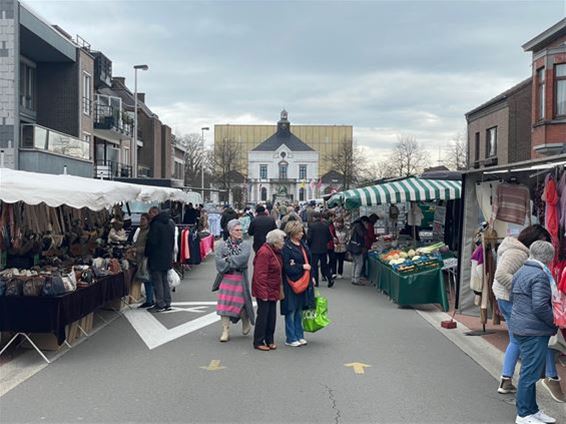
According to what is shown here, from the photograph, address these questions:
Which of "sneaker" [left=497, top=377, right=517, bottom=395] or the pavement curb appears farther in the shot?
"sneaker" [left=497, top=377, right=517, bottom=395]

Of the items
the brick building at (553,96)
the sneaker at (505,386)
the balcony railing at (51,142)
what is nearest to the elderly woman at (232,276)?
the sneaker at (505,386)

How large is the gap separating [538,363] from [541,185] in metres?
3.38

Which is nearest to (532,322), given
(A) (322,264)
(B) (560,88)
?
(A) (322,264)

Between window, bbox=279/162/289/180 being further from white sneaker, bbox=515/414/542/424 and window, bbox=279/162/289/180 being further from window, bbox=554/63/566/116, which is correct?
white sneaker, bbox=515/414/542/424

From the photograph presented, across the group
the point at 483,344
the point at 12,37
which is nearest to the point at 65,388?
the point at 483,344

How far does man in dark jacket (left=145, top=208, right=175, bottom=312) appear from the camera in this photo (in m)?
12.0

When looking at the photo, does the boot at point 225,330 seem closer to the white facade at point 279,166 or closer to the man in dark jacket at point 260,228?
the man in dark jacket at point 260,228

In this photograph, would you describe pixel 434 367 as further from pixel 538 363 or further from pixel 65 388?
pixel 65 388

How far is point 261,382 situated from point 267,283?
184 centimetres

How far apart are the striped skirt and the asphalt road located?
1.54 ft

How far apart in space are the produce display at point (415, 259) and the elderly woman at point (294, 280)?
3.93 meters

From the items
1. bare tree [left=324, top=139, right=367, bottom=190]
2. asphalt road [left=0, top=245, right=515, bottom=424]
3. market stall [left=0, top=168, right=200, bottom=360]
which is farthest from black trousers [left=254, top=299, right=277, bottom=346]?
bare tree [left=324, top=139, right=367, bottom=190]

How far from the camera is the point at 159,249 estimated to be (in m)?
12.0

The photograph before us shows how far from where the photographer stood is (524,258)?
6.66 m
